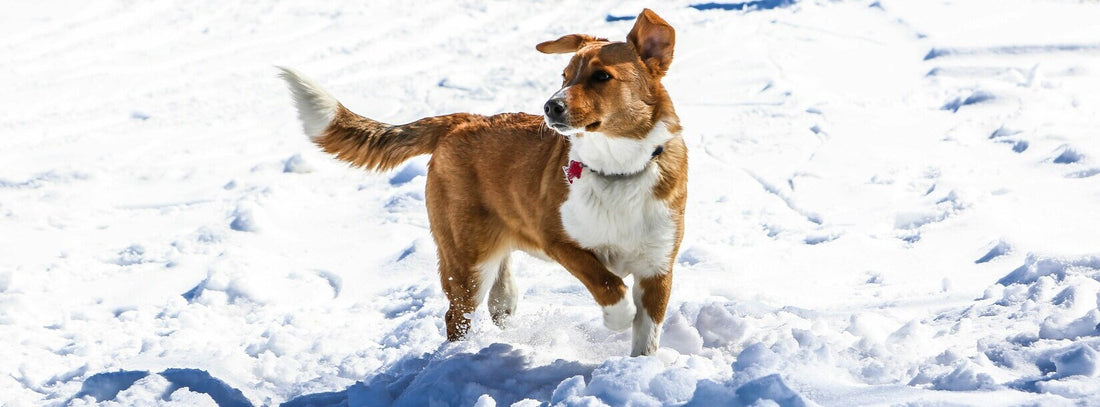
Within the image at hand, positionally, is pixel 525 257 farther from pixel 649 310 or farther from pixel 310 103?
pixel 649 310

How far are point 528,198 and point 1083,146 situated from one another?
511 centimetres

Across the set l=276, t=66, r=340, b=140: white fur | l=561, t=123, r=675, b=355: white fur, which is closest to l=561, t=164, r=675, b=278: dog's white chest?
l=561, t=123, r=675, b=355: white fur

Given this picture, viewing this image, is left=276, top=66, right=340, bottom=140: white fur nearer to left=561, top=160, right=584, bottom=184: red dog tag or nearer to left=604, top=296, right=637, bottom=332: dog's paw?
left=561, top=160, right=584, bottom=184: red dog tag

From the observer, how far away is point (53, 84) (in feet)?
39.4

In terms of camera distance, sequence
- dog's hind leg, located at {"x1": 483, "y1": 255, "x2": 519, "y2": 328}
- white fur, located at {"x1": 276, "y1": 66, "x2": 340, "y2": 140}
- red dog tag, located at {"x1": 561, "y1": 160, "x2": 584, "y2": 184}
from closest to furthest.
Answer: red dog tag, located at {"x1": 561, "y1": 160, "x2": 584, "y2": 184} → white fur, located at {"x1": 276, "y1": 66, "x2": 340, "y2": 140} → dog's hind leg, located at {"x1": 483, "y1": 255, "x2": 519, "y2": 328}

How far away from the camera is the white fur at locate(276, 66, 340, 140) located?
16.7ft

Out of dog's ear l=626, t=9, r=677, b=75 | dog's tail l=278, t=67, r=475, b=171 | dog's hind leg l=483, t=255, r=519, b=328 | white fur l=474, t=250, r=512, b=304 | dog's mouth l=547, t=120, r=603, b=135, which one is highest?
dog's ear l=626, t=9, r=677, b=75

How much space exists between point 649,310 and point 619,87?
3.08 feet

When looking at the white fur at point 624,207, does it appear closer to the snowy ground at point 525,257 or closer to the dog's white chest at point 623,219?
the dog's white chest at point 623,219

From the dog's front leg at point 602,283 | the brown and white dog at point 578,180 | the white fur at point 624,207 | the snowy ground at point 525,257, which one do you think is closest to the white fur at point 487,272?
the brown and white dog at point 578,180

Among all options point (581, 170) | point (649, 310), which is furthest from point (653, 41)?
point (649, 310)

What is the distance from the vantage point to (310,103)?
16.9 feet

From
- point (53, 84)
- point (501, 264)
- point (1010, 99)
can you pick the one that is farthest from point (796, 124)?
point (53, 84)

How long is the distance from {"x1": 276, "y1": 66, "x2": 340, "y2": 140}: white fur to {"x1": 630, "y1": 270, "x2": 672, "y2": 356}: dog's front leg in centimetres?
175
